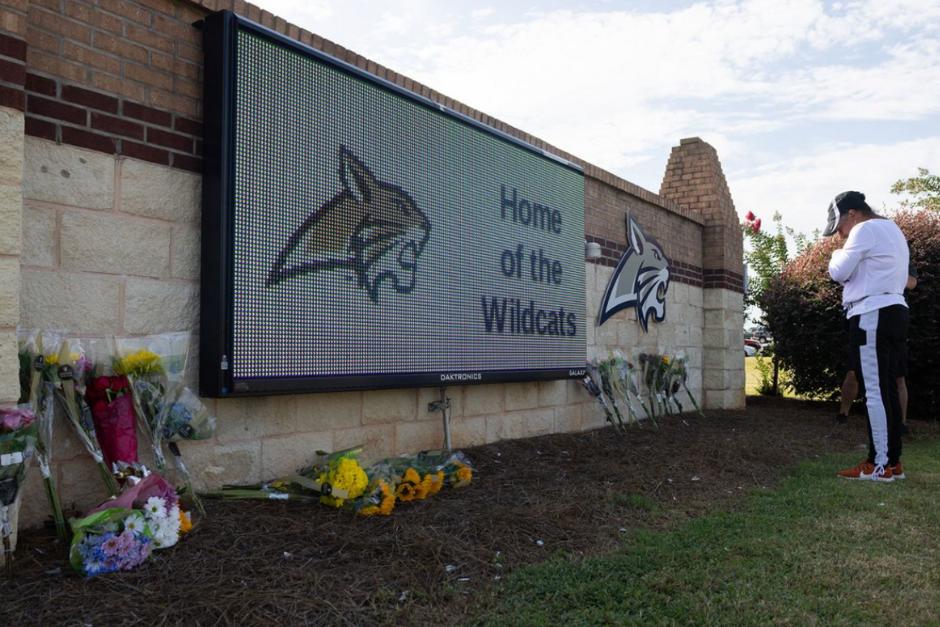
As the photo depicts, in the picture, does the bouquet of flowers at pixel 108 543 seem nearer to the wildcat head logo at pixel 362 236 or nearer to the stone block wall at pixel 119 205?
the stone block wall at pixel 119 205

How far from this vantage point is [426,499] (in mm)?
3992

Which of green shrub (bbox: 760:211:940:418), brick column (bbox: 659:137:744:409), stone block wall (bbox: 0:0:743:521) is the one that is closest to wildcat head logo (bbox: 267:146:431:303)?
stone block wall (bbox: 0:0:743:521)

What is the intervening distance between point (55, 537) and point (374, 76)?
2.95 m

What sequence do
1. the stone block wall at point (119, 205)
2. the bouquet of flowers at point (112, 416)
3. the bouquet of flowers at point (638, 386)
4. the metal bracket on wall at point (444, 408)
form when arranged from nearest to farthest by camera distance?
the stone block wall at point (119, 205), the bouquet of flowers at point (112, 416), the metal bracket on wall at point (444, 408), the bouquet of flowers at point (638, 386)

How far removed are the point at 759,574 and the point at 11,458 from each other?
288 cm

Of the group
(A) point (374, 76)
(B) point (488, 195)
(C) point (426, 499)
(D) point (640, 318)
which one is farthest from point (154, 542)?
(D) point (640, 318)

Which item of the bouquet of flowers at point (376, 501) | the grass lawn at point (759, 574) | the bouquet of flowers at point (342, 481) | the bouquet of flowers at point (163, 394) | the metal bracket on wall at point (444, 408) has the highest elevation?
the bouquet of flowers at point (163, 394)

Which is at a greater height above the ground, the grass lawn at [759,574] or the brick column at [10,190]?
the brick column at [10,190]

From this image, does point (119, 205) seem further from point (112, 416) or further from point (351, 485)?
point (351, 485)

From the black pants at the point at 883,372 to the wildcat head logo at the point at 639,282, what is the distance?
2.67 metres

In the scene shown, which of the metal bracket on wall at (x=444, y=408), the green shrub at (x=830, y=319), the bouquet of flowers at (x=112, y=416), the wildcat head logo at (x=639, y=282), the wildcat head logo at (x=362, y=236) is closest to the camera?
the bouquet of flowers at (x=112, y=416)

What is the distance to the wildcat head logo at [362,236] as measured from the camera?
152 inches

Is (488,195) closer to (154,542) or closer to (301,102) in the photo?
(301,102)

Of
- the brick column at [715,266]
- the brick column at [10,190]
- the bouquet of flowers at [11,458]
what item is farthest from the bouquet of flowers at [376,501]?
the brick column at [715,266]
